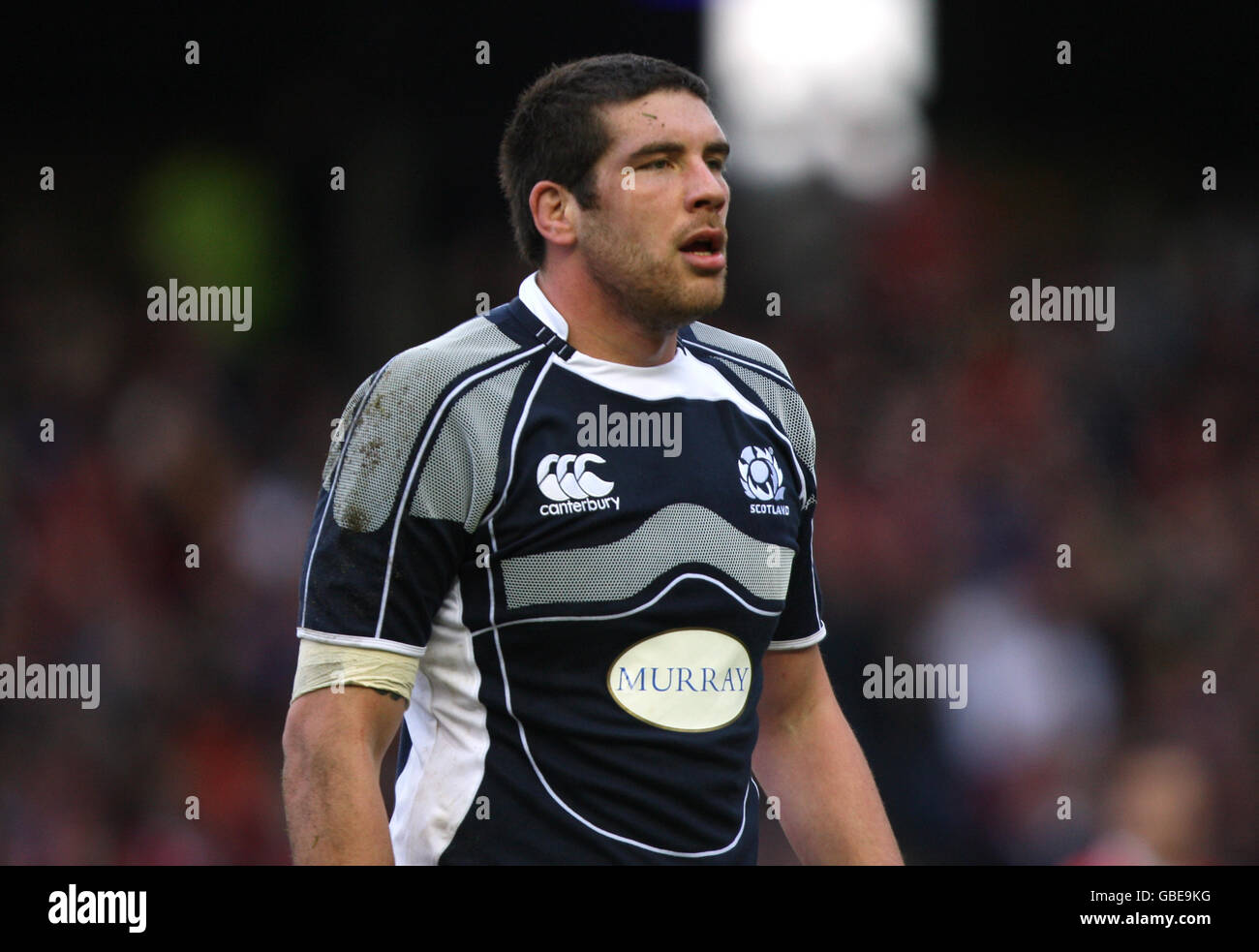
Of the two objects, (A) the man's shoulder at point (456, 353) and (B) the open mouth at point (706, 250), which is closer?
(A) the man's shoulder at point (456, 353)

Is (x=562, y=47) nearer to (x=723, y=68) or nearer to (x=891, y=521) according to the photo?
(x=723, y=68)

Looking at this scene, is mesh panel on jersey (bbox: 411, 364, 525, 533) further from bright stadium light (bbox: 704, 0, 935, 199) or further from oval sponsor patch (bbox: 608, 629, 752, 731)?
bright stadium light (bbox: 704, 0, 935, 199)

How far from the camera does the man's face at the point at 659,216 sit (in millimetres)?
3008

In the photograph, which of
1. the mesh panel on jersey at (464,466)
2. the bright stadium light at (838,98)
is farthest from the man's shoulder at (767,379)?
the bright stadium light at (838,98)

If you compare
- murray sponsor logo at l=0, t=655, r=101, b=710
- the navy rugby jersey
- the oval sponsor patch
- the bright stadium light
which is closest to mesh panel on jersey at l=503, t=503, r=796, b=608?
→ the navy rugby jersey

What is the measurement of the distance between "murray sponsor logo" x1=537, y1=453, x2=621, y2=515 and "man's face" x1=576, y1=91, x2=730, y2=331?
1.10 feet

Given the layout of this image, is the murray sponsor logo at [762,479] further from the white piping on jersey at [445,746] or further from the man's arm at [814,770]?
the white piping on jersey at [445,746]

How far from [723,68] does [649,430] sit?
8331 mm

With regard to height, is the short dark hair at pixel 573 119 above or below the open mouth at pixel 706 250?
above

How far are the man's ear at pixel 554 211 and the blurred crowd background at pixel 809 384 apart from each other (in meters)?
3.57

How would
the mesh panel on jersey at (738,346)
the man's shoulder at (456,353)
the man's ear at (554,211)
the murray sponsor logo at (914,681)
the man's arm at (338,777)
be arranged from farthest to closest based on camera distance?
the murray sponsor logo at (914,681), the mesh panel on jersey at (738,346), the man's ear at (554,211), the man's shoulder at (456,353), the man's arm at (338,777)

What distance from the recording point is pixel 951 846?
7598mm

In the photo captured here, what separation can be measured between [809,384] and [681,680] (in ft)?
23.2

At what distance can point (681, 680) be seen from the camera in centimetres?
288
